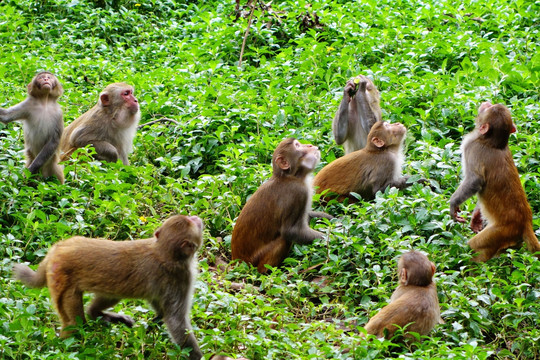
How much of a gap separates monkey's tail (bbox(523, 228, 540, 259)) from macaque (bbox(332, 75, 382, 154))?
281 cm

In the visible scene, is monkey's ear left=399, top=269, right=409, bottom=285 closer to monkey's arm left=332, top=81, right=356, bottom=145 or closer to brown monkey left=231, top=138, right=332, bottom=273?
brown monkey left=231, top=138, right=332, bottom=273

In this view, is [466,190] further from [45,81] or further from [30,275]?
[45,81]

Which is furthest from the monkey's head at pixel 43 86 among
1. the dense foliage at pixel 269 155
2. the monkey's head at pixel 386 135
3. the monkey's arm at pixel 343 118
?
the monkey's head at pixel 386 135

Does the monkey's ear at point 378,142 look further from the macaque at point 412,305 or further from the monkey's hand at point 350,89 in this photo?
the macaque at point 412,305

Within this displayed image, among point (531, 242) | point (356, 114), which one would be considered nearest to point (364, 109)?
point (356, 114)

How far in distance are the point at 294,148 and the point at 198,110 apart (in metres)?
2.89

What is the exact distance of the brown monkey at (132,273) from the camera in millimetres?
5914

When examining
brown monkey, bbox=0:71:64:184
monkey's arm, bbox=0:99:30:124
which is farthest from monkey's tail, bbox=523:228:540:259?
monkey's arm, bbox=0:99:30:124

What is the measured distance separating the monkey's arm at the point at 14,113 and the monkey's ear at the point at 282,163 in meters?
2.95

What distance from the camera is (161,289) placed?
19.8ft

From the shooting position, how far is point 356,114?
31.6 feet

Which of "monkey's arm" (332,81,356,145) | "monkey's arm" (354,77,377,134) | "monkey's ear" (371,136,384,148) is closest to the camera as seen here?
"monkey's ear" (371,136,384,148)

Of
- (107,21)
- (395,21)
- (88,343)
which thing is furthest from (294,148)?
(107,21)

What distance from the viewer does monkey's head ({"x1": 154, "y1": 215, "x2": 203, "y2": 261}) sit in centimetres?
602
